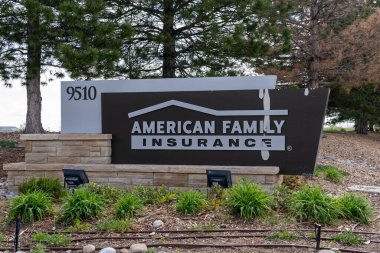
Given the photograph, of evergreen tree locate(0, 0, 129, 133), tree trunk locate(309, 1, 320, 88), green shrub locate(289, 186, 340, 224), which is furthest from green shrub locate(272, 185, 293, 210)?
tree trunk locate(309, 1, 320, 88)

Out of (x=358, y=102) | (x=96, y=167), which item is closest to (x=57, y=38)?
(x=96, y=167)

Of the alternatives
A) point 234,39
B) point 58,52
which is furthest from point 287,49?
point 58,52

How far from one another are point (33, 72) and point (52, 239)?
846 cm

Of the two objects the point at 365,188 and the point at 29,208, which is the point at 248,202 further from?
the point at 365,188

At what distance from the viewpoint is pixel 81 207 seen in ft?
22.2

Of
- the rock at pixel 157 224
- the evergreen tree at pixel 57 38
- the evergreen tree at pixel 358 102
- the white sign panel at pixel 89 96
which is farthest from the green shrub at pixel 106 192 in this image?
the evergreen tree at pixel 358 102

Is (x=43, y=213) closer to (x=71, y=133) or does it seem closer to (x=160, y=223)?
(x=160, y=223)

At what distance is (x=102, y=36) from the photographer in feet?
39.3

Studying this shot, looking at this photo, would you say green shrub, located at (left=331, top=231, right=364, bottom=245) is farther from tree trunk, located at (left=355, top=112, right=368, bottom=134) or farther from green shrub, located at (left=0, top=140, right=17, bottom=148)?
tree trunk, located at (left=355, top=112, right=368, bottom=134)

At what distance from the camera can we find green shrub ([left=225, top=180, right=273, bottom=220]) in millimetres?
6590

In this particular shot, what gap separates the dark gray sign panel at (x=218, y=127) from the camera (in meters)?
8.48

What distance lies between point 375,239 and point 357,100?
63.2 feet

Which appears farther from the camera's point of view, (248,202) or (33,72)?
(33,72)

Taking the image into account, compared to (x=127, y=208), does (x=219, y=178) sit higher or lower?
higher
